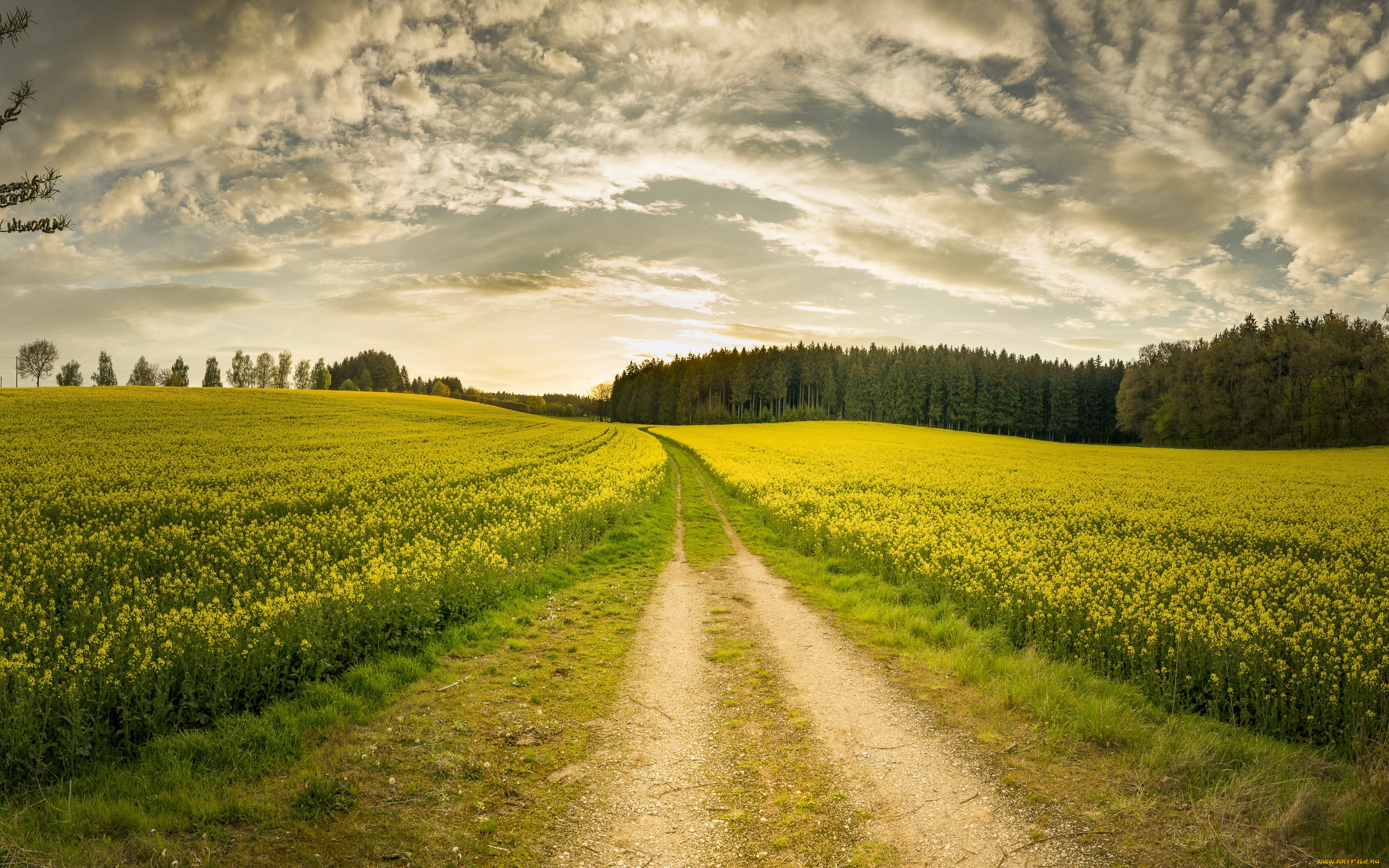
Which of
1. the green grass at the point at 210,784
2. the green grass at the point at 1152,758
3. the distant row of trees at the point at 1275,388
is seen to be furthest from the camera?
the distant row of trees at the point at 1275,388

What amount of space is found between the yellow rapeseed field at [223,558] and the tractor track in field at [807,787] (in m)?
4.46

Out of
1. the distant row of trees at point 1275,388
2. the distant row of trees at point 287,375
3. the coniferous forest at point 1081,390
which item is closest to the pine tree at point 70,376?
the distant row of trees at point 287,375

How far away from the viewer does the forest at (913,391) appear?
120m

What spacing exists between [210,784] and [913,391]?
4931 inches

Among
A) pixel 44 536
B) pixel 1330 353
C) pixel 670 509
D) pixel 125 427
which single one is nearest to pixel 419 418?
pixel 125 427

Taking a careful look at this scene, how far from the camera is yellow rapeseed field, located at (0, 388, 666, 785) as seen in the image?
6766mm

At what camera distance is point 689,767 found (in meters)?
6.66

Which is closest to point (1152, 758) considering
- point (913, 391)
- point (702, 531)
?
point (702, 531)

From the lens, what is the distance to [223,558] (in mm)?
12188

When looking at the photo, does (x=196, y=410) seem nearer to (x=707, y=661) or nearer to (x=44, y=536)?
(x=44, y=536)

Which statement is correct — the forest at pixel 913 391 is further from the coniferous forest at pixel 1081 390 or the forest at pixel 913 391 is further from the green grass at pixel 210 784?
the green grass at pixel 210 784

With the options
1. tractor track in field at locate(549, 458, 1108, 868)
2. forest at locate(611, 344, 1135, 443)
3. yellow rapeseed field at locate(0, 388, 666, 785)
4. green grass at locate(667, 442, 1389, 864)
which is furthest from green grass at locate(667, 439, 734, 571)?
forest at locate(611, 344, 1135, 443)

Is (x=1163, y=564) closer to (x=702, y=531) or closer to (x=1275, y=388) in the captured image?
(x=702, y=531)

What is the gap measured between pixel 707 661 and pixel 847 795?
3930 millimetres
